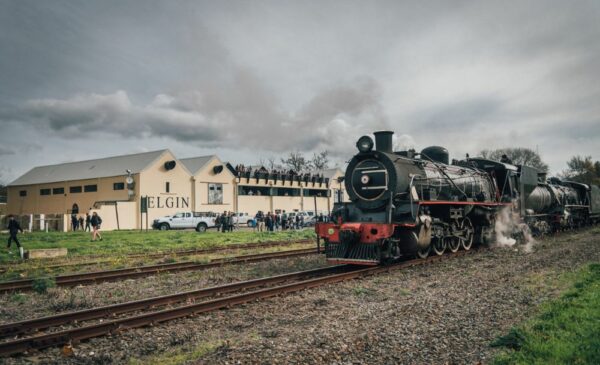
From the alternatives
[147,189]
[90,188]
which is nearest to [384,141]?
[147,189]

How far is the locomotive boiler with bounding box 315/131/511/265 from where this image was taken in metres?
11.9

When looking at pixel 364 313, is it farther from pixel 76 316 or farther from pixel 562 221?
pixel 562 221

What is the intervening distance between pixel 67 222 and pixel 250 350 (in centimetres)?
3808

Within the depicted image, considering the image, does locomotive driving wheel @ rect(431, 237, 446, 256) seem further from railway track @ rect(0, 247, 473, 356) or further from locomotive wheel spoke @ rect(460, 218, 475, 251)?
railway track @ rect(0, 247, 473, 356)

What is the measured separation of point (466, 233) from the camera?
1586 centimetres

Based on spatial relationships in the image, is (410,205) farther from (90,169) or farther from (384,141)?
(90,169)

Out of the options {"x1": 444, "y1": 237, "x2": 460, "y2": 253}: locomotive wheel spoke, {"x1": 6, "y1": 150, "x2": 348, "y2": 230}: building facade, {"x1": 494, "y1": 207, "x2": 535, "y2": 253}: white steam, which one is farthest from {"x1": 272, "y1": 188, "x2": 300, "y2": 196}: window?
{"x1": 444, "y1": 237, "x2": 460, "y2": 253}: locomotive wheel spoke

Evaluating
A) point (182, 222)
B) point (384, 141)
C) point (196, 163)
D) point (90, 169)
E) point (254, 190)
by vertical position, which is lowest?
point (182, 222)

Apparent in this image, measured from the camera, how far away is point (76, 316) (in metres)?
7.08

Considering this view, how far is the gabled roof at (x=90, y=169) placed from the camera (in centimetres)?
4272

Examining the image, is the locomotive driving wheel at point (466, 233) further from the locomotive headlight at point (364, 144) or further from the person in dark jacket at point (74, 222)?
the person in dark jacket at point (74, 222)

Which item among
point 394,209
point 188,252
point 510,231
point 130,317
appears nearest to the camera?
point 130,317

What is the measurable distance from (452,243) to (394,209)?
4049 mm

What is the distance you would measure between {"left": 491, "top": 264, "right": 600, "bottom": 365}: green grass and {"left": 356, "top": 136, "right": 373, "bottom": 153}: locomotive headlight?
6.73m
